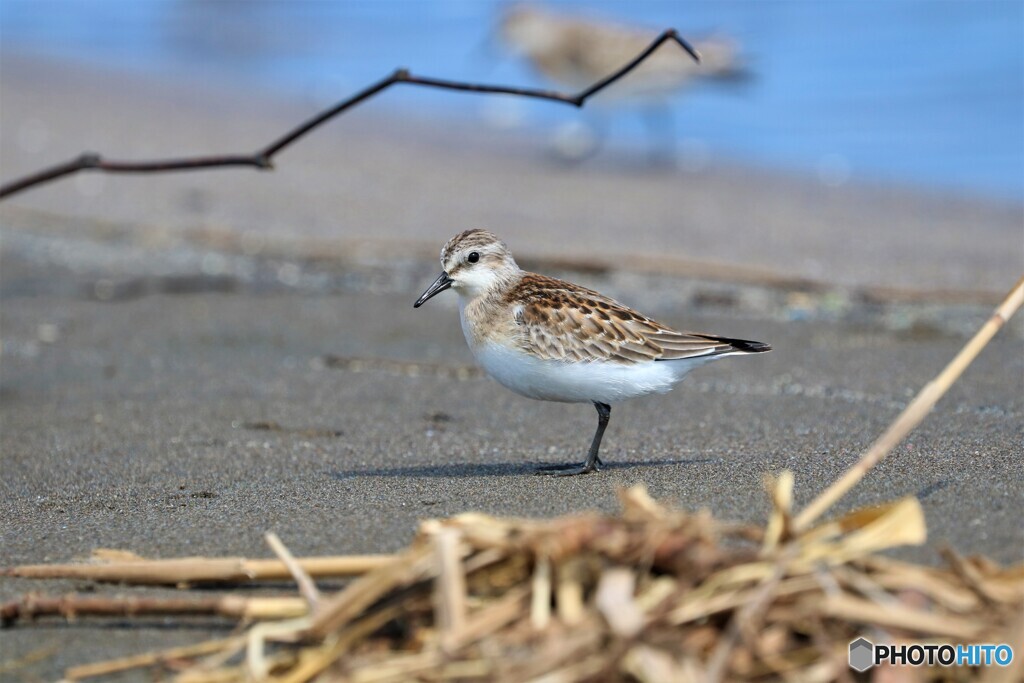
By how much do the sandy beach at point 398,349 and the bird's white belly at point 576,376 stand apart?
10.6 inches

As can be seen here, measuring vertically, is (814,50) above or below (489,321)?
above

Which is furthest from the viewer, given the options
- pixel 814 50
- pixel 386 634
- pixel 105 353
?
pixel 814 50

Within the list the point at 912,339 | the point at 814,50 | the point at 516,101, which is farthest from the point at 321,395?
the point at 814,50

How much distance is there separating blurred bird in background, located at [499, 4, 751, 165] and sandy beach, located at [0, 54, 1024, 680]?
1.15 m

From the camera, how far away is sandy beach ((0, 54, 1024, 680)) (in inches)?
157

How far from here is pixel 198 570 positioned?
3.17m

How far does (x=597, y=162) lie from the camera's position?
43.9 feet

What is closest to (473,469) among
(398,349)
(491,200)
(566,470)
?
(566,470)

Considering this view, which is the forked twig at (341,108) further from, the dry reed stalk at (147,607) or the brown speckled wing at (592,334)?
the dry reed stalk at (147,607)

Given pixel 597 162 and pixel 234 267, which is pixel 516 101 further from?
pixel 234 267

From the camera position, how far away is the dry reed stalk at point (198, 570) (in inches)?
119

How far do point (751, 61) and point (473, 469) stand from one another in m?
10.3

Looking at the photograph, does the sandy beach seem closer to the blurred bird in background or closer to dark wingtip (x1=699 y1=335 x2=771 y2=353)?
dark wingtip (x1=699 y1=335 x2=771 y2=353)

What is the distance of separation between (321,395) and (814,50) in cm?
1239
